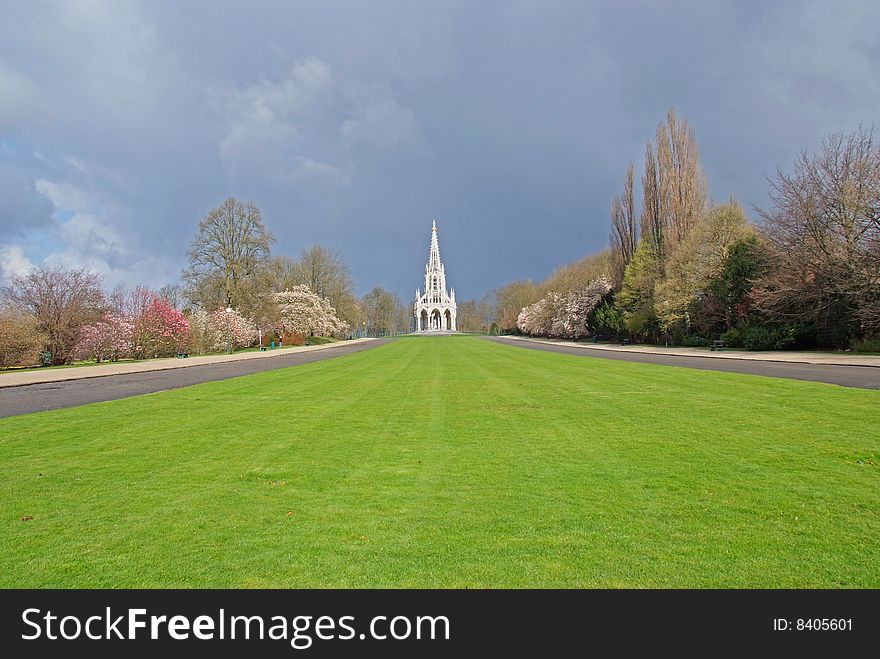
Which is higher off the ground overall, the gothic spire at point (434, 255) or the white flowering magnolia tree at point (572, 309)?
the gothic spire at point (434, 255)

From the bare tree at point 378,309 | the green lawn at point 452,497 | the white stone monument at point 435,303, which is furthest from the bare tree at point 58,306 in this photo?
the white stone monument at point 435,303

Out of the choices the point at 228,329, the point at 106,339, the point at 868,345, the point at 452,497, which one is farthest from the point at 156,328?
the point at 868,345

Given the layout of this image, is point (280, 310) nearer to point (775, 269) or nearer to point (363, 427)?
point (775, 269)

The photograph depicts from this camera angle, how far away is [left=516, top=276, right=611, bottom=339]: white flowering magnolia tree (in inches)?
2345

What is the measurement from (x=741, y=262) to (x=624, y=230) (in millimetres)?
20973

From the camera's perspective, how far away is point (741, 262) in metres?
34.3

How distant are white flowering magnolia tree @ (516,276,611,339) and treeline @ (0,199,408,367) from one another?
30.3 metres

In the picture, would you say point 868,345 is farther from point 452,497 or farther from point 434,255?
point 434,255

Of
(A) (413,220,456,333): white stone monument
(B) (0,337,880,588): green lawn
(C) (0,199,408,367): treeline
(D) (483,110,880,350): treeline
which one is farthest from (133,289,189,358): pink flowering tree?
(A) (413,220,456,333): white stone monument

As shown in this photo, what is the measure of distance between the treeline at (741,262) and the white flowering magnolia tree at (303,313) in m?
33.8

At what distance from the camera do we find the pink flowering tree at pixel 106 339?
3094 cm

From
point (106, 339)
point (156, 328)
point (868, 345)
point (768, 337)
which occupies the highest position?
point (156, 328)

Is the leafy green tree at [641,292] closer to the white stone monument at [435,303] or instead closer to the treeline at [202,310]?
the treeline at [202,310]

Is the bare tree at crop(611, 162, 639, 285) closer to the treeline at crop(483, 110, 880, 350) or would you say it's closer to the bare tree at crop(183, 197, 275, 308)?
the treeline at crop(483, 110, 880, 350)
